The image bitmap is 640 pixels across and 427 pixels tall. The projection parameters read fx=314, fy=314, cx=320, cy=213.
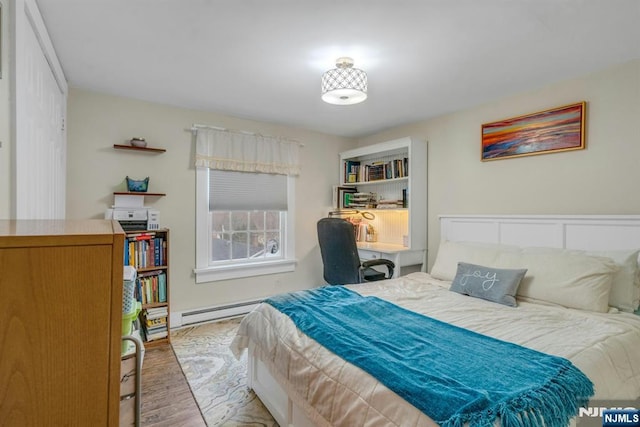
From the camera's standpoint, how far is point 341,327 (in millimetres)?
1646

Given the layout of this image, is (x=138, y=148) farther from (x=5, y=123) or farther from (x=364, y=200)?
(x=364, y=200)

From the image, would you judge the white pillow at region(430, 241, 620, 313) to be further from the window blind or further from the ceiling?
the window blind

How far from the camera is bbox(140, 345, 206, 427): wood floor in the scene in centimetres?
191

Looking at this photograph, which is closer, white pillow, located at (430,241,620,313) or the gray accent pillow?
white pillow, located at (430,241,620,313)

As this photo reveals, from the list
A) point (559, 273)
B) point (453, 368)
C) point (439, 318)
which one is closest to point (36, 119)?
point (453, 368)

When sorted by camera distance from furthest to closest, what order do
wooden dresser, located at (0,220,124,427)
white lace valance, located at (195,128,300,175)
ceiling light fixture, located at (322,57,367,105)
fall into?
1. white lace valance, located at (195,128,300,175)
2. ceiling light fixture, located at (322,57,367,105)
3. wooden dresser, located at (0,220,124,427)

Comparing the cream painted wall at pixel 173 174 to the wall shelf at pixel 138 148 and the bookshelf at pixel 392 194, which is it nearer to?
the wall shelf at pixel 138 148

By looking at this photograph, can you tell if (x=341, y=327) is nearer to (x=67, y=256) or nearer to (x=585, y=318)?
(x=67, y=256)

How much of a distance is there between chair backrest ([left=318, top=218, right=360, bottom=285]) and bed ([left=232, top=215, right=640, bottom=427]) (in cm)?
44

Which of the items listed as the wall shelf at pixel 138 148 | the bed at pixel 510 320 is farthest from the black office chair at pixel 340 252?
the wall shelf at pixel 138 148

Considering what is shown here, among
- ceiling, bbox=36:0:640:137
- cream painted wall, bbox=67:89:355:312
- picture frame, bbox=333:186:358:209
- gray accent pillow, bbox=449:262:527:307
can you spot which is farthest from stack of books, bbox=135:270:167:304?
gray accent pillow, bbox=449:262:527:307

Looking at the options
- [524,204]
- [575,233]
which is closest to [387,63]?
[524,204]

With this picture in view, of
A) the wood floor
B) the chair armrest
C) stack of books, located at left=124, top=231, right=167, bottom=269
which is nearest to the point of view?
the wood floor

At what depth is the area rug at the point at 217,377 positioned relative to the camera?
1946mm
